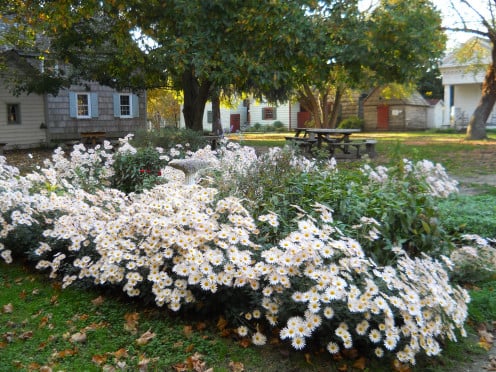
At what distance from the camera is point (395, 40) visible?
37.6 feet

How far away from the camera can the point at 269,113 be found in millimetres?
42625

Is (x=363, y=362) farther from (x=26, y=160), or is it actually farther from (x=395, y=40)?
(x=26, y=160)

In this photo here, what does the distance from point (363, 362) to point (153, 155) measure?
18.7 feet

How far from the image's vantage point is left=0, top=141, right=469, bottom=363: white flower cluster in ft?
9.74

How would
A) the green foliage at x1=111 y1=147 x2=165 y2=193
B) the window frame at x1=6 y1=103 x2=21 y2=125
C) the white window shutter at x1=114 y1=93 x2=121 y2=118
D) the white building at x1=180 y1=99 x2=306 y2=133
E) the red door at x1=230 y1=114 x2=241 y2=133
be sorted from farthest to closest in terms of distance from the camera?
the red door at x1=230 y1=114 x2=241 y2=133
the white building at x1=180 y1=99 x2=306 y2=133
the white window shutter at x1=114 y1=93 x2=121 y2=118
the window frame at x1=6 y1=103 x2=21 y2=125
the green foliage at x1=111 y1=147 x2=165 y2=193

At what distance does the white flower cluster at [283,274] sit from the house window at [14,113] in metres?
18.0

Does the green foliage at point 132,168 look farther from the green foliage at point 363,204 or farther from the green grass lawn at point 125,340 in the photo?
the green grass lawn at point 125,340

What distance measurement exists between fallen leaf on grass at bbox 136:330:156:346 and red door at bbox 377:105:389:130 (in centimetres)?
3546

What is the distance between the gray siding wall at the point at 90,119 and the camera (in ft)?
69.6

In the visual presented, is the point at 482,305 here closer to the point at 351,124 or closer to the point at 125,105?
the point at 125,105

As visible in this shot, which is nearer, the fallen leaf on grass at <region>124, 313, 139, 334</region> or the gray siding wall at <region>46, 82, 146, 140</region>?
the fallen leaf on grass at <region>124, 313, 139, 334</region>

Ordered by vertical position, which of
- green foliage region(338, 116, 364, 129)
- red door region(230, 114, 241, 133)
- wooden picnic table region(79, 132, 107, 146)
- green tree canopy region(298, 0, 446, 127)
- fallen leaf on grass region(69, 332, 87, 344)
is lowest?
fallen leaf on grass region(69, 332, 87, 344)

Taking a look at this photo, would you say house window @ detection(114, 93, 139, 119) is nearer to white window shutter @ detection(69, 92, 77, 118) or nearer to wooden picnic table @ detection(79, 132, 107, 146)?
white window shutter @ detection(69, 92, 77, 118)

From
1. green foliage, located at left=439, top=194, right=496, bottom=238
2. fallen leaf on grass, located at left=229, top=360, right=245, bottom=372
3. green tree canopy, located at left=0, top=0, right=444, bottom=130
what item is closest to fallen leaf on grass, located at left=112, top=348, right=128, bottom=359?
fallen leaf on grass, located at left=229, top=360, right=245, bottom=372
